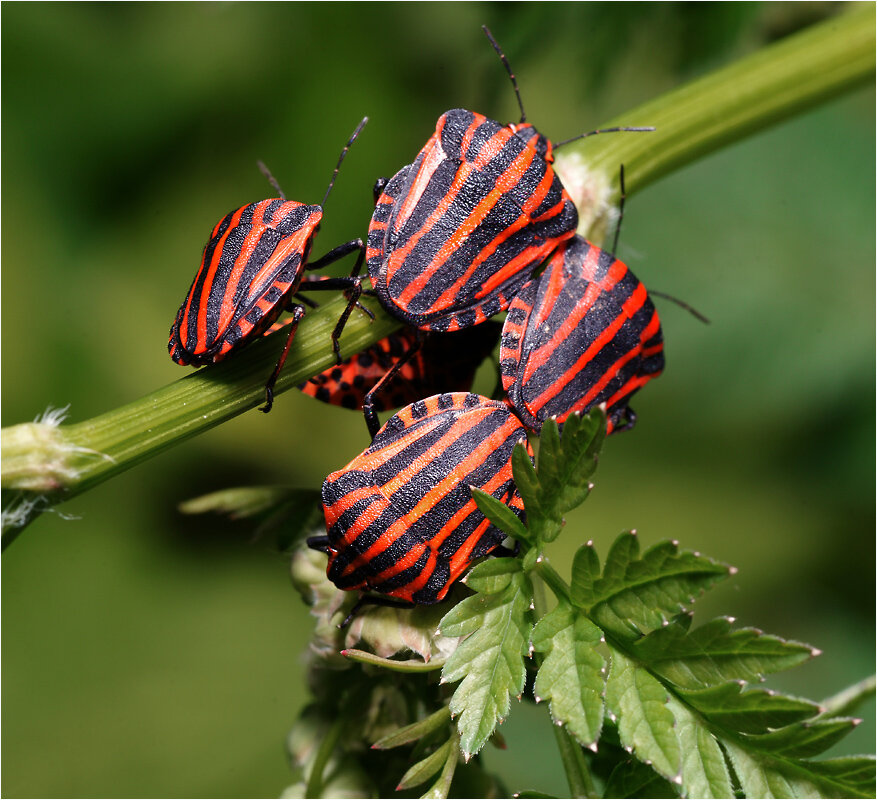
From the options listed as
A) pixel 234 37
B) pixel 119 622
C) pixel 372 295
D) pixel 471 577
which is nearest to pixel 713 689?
pixel 471 577

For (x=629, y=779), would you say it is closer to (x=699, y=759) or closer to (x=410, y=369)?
(x=699, y=759)

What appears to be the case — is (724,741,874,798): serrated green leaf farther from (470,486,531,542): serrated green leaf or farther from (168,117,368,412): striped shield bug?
(168,117,368,412): striped shield bug

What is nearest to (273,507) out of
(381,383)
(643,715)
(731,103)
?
(381,383)

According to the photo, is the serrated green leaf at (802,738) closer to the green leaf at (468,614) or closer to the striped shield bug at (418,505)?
the green leaf at (468,614)

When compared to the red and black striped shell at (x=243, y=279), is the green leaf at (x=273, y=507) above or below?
below

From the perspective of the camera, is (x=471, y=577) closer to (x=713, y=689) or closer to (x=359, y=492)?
(x=359, y=492)

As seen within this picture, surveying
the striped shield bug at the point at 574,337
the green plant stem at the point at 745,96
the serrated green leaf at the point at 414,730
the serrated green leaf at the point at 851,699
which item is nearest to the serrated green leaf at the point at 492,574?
the serrated green leaf at the point at 414,730

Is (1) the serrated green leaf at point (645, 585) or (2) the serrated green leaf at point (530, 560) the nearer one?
(1) the serrated green leaf at point (645, 585)
